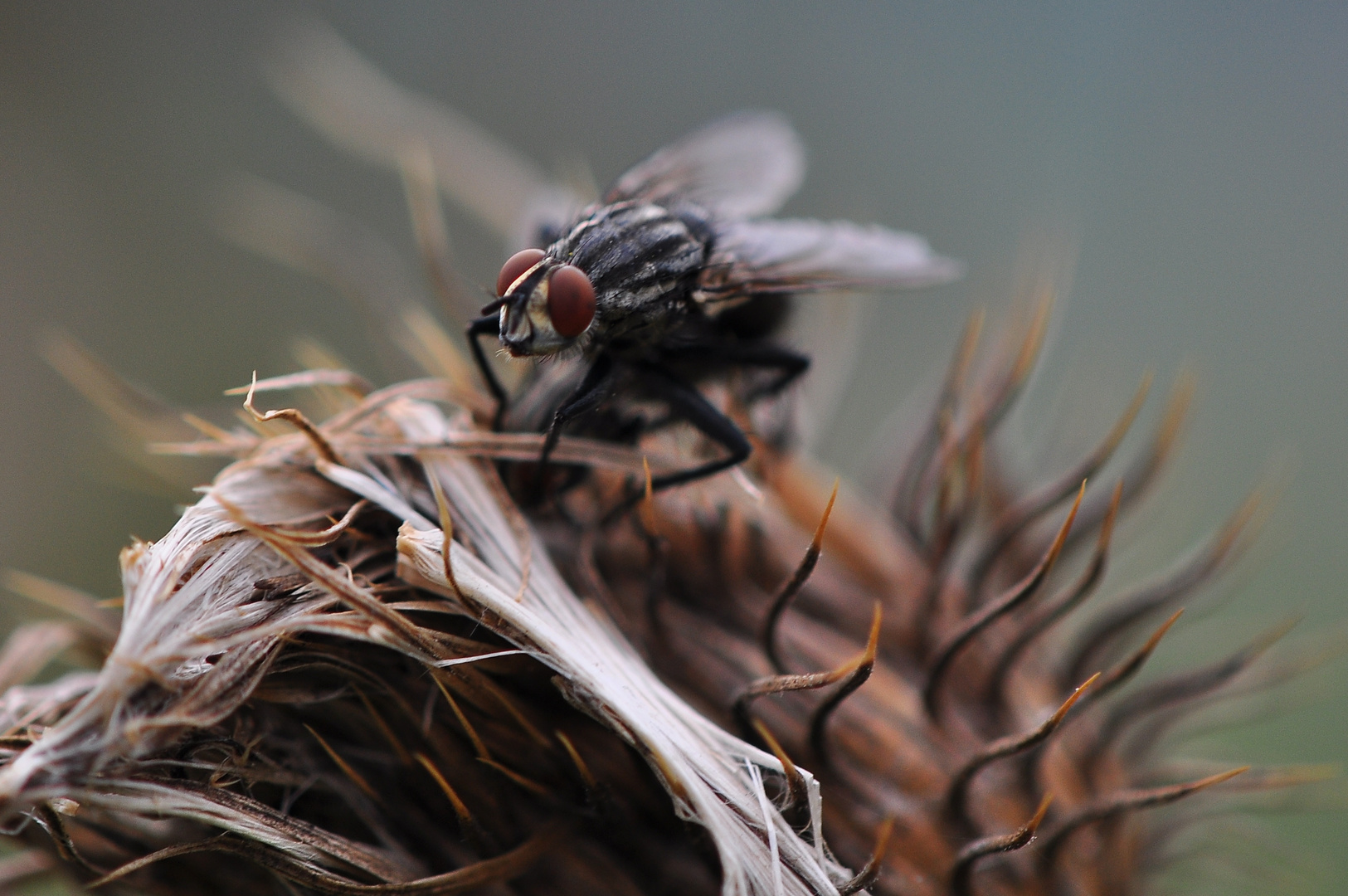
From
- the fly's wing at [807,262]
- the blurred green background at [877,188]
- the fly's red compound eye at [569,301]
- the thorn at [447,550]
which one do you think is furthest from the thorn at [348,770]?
the blurred green background at [877,188]

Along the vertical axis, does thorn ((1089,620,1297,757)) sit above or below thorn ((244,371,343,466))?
below

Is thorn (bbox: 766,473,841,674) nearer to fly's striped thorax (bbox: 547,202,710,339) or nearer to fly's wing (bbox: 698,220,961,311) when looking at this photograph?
fly's striped thorax (bbox: 547,202,710,339)

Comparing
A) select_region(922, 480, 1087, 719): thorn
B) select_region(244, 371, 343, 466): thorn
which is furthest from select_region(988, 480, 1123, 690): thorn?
select_region(244, 371, 343, 466): thorn

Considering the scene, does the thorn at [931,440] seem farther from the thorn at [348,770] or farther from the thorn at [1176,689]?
the thorn at [348,770]

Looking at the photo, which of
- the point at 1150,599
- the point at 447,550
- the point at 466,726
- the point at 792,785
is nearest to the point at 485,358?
the point at 447,550

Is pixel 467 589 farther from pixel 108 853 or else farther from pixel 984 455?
pixel 984 455

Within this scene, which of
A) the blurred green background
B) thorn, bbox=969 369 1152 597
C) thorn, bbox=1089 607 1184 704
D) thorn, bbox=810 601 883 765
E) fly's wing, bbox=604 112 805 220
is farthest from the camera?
the blurred green background

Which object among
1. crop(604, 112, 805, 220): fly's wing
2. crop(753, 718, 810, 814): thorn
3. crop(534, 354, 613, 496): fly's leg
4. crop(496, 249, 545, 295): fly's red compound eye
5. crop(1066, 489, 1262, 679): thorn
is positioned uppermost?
crop(604, 112, 805, 220): fly's wing

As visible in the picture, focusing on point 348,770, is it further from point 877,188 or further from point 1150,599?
point 877,188
